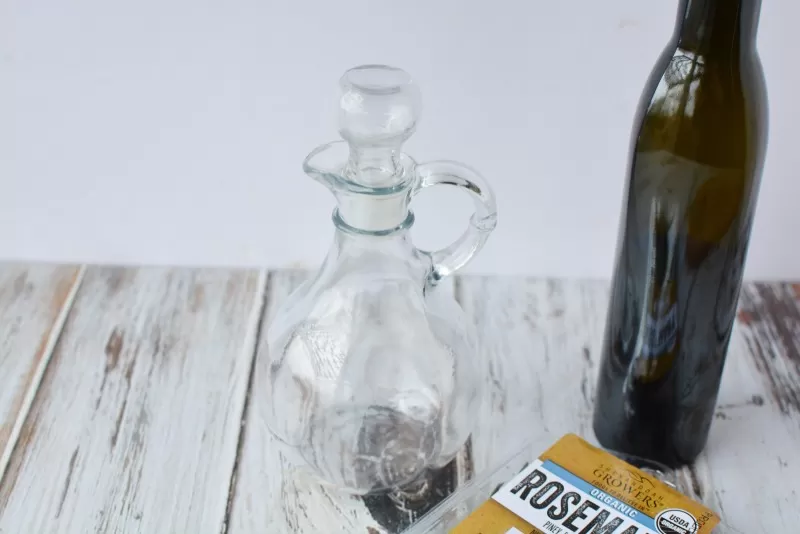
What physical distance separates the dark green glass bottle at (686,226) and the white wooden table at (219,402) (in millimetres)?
65

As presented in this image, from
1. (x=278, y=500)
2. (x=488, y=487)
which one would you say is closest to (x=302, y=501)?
(x=278, y=500)

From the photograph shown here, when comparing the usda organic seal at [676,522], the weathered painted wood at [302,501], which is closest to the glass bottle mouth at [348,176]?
the weathered painted wood at [302,501]

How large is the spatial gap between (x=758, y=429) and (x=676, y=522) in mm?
190

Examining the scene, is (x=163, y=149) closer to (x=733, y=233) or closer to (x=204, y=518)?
(x=204, y=518)

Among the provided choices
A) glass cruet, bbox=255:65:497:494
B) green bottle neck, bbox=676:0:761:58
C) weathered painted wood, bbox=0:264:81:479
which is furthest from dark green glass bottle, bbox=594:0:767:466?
weathered painted wood, bbox=0:264:81:479

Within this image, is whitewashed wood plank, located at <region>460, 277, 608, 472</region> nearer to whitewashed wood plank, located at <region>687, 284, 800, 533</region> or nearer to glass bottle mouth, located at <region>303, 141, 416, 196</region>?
whitewashed wood plank, located at <region>687, 284, 800, 533</region>

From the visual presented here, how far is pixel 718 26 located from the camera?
534 millimetres

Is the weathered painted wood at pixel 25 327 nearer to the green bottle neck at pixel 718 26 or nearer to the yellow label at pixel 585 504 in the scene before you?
the yellow label at pixel 585 504

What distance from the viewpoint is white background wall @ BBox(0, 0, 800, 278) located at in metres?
0.78

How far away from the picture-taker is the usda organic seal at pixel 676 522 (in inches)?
22.1

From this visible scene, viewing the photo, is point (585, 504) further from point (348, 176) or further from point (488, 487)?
point (348, 176)

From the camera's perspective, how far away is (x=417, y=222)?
880 millimetres

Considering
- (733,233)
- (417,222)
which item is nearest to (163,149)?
(417,222)

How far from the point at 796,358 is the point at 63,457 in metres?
0.59
